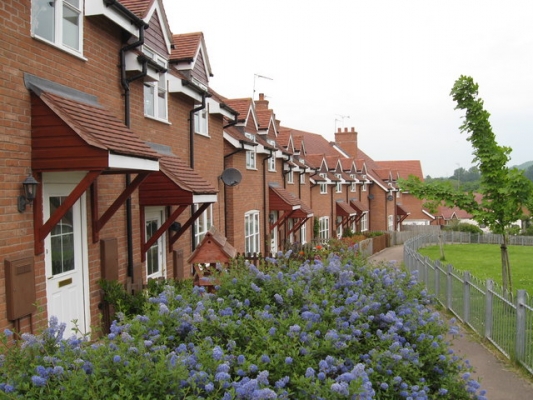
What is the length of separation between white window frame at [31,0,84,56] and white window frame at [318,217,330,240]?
2185 centimetres

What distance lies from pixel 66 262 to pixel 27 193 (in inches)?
63.1

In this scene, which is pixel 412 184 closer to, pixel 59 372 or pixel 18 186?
pixel 18 186

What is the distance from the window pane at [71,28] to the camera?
296 inches

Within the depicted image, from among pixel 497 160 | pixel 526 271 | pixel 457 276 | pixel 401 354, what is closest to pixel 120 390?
pixel 401 354

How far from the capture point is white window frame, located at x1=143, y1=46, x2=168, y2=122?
1053 centimetres

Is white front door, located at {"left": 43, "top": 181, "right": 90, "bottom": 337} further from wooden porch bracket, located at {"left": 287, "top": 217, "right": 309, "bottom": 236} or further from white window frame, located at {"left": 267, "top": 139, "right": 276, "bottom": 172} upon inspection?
wooden porch bracket, located at {"left": 287, "top": 217, "right": 309, "bottom": 236}

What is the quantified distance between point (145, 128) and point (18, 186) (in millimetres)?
4245

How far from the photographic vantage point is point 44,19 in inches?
275

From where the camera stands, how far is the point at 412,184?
39.4ft

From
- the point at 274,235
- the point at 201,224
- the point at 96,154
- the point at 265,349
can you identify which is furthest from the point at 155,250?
the point at 274,235

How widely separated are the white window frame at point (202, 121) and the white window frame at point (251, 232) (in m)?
4.30

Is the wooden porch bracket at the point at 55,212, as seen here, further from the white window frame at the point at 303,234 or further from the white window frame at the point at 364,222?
the white window frame at the point at 364,222

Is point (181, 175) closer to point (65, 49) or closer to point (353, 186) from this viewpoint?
point (65, 49)

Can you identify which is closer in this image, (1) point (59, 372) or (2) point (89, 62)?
(1) point (59, 372)
